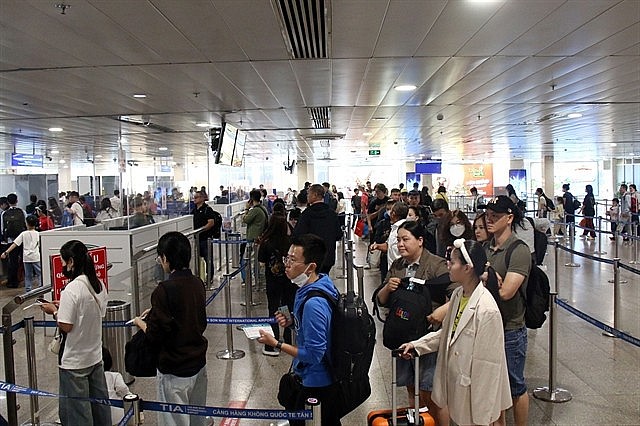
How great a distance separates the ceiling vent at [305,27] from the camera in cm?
491

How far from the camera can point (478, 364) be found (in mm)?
3002

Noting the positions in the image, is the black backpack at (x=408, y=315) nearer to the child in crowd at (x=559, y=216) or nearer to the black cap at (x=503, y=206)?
the black cap at (x=503, y=206)

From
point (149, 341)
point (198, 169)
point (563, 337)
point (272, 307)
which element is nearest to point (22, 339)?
point (272, 307)

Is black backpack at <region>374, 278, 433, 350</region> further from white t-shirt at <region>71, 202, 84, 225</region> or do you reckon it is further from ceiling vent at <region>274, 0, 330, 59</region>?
white t-shirt at <region>71, 202, 84, 225</region>

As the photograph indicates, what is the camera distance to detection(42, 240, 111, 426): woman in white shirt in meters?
3.85

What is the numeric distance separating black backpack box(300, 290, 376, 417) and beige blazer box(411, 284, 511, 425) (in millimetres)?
484

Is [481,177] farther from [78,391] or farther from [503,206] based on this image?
[78,391]

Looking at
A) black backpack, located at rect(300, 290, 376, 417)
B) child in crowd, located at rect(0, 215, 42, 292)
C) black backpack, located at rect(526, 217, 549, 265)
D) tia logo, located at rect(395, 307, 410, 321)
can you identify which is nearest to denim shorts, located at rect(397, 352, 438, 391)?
tia logo, located at rect(395, 307, 410, 321)

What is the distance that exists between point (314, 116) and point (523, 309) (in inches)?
367

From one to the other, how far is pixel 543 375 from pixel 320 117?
844 centimetres

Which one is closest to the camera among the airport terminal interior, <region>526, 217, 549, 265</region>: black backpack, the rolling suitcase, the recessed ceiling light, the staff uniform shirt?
the rolling suitcase

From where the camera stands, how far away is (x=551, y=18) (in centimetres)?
536

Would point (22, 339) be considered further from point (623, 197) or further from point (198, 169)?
point (623, 197)

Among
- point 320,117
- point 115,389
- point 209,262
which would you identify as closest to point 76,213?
point 209,262
